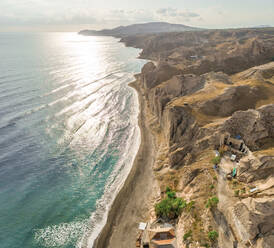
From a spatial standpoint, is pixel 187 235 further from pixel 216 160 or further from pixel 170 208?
pixel 216 160

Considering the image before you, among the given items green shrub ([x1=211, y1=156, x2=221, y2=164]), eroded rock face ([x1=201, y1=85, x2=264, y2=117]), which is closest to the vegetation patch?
green shrub ([x1=211, y1=156, x2=221, y2=164])

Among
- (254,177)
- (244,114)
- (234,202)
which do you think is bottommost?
(234,202)

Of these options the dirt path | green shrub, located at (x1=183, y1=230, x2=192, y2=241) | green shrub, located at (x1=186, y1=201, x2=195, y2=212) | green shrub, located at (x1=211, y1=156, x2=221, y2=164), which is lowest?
green shrub, located at (x1=183, y1=230, x2=192, y2=241)

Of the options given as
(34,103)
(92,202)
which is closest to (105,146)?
(92,202)

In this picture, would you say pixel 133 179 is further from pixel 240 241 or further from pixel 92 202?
pixel 240 241

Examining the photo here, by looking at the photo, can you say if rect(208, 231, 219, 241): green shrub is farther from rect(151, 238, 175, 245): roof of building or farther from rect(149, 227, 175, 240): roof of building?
rect(149, 227, 175, 240): roof of building

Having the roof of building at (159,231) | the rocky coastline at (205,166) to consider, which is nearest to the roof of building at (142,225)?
the rocky coastline at (205,166)
